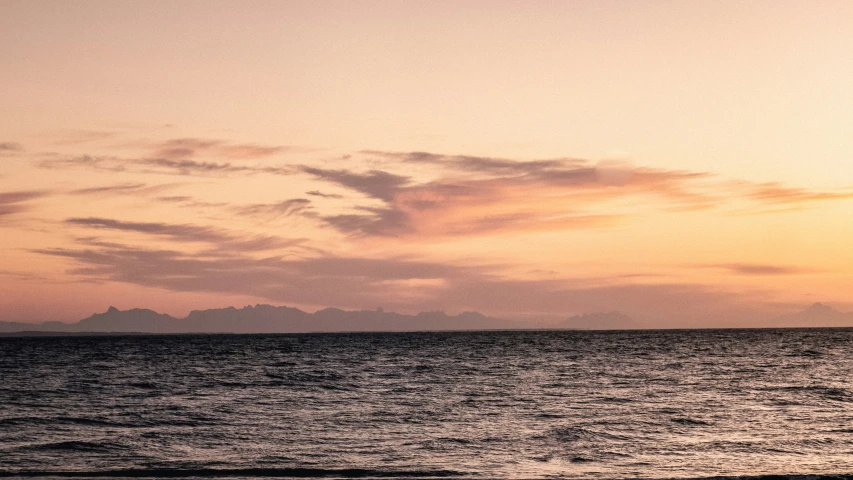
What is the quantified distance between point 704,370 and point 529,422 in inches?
1749

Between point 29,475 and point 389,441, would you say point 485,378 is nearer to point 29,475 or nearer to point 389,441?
point 389,441

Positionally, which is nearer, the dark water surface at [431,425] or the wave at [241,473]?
the wave at [241,473]

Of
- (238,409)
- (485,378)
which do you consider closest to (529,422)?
(238,409)

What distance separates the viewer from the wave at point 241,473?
82.3ft

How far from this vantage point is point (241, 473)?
25.6m

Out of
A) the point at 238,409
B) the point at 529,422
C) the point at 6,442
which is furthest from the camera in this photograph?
the point at 238,409

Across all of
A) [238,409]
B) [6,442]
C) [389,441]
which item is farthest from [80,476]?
[238,409]

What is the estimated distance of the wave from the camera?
82.3ft

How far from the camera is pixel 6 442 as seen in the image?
104ft

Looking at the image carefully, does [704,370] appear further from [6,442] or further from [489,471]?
[6,442]

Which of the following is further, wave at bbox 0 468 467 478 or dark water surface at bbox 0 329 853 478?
dark water surface at bbox 0 329 853 478

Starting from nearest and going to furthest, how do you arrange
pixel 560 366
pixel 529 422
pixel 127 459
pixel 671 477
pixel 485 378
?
pixel 671 477, pixel 127 459, pixel 529 422, pixel 485 378, pixel 560 366

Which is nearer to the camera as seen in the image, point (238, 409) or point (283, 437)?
point (283, 437)

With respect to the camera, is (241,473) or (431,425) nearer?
(241,473)
